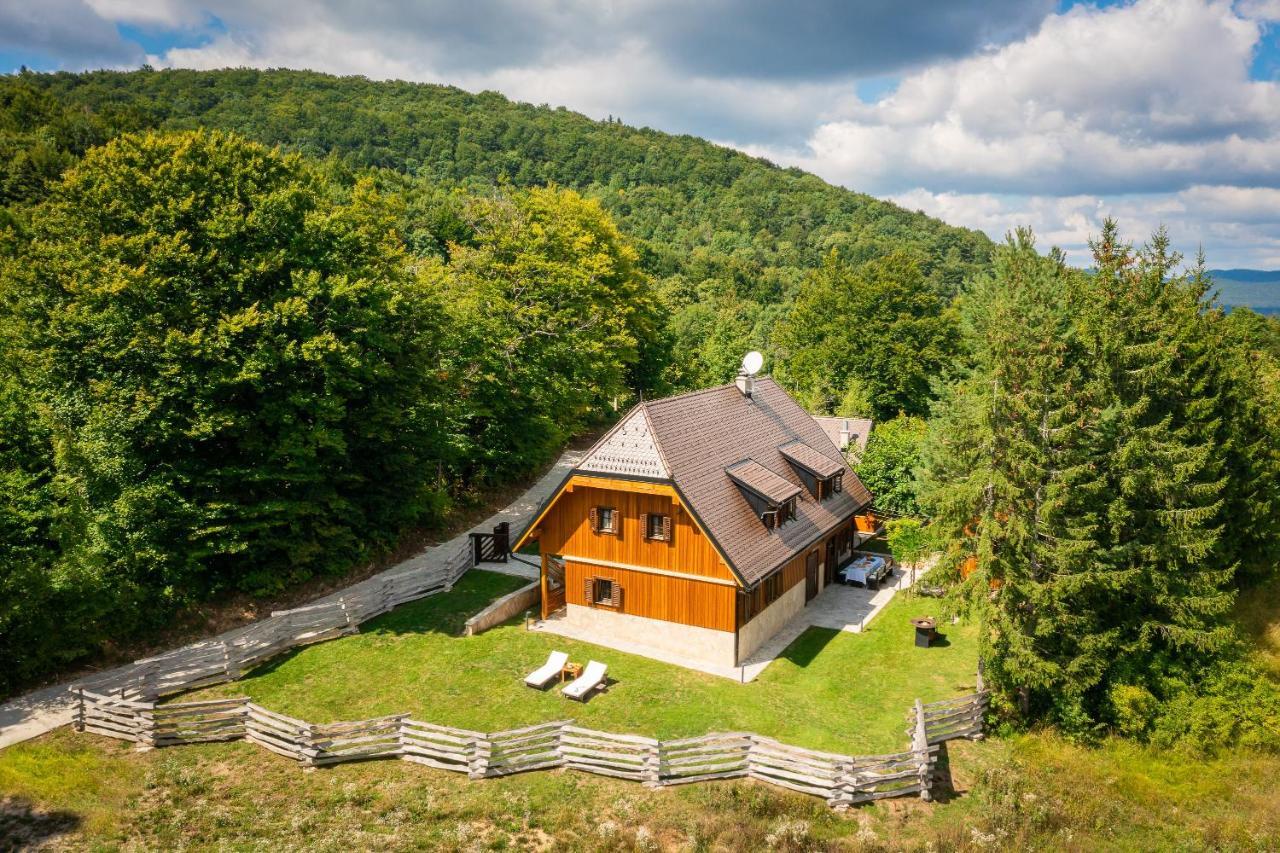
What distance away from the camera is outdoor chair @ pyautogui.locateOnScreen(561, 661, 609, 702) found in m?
21.7

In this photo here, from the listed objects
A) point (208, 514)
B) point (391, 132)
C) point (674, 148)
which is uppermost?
point (674, 148)

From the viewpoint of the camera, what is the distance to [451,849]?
51.5ft

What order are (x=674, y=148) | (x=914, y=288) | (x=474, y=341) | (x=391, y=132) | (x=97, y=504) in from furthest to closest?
(x=674, y=148) → (x=391, y=132) → (x=914, y=288) → (x=474, y=341) → (x=97, y=504)

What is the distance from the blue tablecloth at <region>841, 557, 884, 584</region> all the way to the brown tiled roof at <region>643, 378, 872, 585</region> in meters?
2.45

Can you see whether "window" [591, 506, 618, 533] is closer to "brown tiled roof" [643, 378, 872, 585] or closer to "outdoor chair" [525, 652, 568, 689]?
"brown tiled roof" [643, 378, 872, 585]

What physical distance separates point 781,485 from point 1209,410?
1448cm

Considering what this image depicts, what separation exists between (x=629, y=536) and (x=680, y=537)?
1884 mm

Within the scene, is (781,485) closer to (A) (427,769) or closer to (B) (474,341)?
(A) (427,769)

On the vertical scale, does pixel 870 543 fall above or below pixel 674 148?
below

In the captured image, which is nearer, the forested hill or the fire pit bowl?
the fire pit bowl

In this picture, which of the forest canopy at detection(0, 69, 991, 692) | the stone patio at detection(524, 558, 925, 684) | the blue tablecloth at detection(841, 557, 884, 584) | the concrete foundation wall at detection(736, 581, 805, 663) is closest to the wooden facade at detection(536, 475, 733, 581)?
the concrete foundation wall at detection(736, 581, 805, 663)

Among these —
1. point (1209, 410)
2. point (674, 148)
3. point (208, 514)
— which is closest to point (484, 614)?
point (208, 514)

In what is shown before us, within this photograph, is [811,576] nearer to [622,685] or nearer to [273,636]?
[622,685]

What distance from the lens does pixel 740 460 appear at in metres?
27.4
